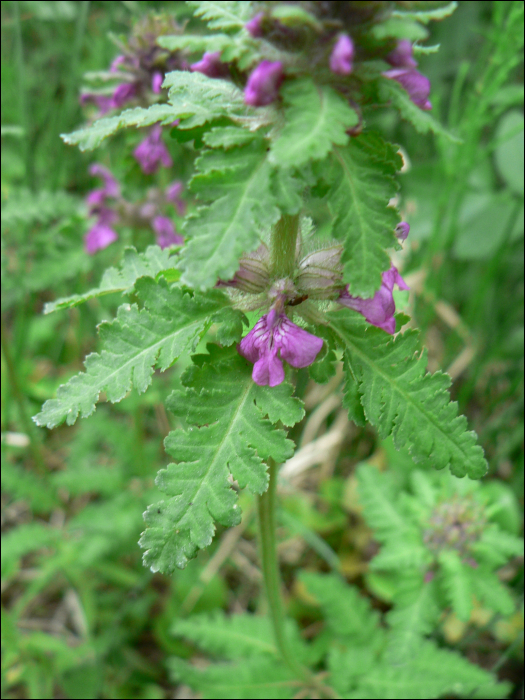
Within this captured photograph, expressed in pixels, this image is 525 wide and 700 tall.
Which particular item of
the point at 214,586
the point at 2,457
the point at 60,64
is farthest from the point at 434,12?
the point at 60,64

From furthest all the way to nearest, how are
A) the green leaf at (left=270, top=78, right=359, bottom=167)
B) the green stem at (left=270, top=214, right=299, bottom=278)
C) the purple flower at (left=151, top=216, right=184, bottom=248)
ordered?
the purple flower at (left=151, top=216, right=184, bottom=248) < the green stem at (left=270, top=214, right=299, bottom=278) < the green leaf at (left=270, top=78, right=359, bottom=167)

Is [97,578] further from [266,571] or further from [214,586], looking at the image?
[266,571]

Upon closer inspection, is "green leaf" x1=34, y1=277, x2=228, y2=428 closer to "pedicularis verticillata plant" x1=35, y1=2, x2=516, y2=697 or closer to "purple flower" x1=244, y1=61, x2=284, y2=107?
"pedicularis verticillata plant" x1=35, y1=2, x2=516, y2=697

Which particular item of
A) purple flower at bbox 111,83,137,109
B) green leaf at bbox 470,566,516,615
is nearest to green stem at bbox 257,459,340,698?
green leaf at bbox 470,566,516,615

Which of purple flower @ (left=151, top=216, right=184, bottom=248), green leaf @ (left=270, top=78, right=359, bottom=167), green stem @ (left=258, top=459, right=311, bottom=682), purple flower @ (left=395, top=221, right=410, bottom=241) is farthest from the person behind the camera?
purple flower @ (left=151, top=216, right=184, bottom=248)

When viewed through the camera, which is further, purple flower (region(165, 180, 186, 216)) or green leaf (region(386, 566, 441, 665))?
purple flower (region(165, 180, 186, 216))
